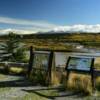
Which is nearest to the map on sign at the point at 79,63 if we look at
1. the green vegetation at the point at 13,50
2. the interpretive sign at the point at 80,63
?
the interpretive sign at the point at 80,63

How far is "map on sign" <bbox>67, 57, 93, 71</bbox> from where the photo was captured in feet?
47.2

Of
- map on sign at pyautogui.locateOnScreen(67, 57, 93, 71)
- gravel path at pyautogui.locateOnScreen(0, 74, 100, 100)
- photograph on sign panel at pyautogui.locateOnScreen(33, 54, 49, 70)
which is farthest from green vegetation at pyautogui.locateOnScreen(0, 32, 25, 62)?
map on sign at pyautogui.locateOnScreen(67, 57, 93, 71)

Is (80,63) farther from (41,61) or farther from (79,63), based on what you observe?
(41,61)

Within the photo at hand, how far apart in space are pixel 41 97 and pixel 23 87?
7.37ft

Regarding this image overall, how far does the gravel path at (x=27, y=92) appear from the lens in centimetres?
1294

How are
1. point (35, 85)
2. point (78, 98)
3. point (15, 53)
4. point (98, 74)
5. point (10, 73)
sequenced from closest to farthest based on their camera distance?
point (78, 98) → point (35, 85) → point (98, 74) → point (10, 73) → point (15, 53)

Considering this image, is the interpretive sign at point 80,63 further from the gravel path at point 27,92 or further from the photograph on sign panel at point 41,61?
the photograph on sign panel at point 41,61

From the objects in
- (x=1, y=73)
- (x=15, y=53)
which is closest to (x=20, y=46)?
(x=15, y=53)

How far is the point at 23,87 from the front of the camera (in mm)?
15125

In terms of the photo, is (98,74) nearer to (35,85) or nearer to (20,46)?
(35,85)

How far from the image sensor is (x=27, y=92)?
45.9ft

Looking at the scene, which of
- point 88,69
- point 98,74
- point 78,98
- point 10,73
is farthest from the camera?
point 10,73

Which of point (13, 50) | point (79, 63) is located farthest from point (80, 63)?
point (13, 50)

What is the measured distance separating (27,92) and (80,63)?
7.91 ft
